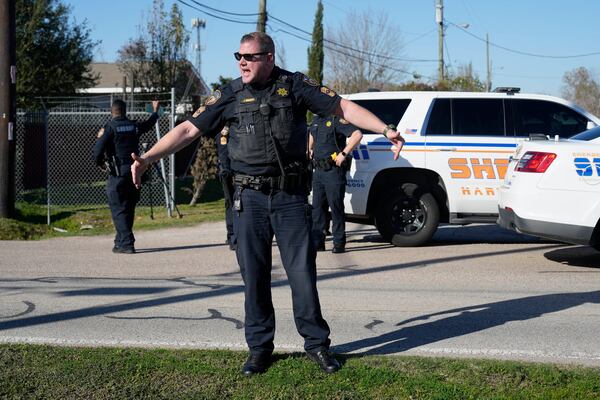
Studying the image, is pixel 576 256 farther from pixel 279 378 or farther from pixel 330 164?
pixel 279 378

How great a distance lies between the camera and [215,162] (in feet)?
56.2

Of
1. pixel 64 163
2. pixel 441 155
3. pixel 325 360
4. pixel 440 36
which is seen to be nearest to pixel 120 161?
pixel 441 155

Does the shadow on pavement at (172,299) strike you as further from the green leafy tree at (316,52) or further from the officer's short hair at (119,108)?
the green leafy tree at (316,52)

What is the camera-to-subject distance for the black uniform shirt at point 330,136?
10180 mm

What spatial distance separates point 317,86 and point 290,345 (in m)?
1.87

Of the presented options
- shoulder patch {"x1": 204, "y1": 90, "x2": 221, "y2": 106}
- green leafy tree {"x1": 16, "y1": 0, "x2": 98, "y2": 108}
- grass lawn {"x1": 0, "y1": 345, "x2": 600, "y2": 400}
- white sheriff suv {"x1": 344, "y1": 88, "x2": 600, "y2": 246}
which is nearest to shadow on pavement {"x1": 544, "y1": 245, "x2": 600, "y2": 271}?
white sheriff suv {"x1": 344, "y1": 88, "x2": 600, "y2": 246}

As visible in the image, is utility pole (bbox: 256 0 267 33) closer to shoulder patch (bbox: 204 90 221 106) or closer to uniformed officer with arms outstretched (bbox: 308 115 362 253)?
uniformed officer with arms outstretched (bbox: 308 115 362 253)

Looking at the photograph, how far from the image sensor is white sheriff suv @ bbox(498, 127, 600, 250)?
9.02 m

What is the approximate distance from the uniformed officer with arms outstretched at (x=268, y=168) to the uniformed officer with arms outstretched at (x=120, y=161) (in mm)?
5778

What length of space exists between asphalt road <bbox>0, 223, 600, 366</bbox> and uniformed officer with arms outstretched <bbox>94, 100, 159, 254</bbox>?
360 millimetres

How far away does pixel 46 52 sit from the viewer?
28.1 metres

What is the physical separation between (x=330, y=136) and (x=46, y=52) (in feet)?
66.6

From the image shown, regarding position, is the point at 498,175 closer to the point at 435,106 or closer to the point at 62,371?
the point at 435,106

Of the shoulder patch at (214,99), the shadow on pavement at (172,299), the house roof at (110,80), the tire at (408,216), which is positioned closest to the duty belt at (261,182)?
the shoulder patch at (214,99)
